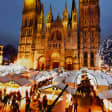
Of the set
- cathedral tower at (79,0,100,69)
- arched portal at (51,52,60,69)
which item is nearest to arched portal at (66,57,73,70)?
arched portal at (51,52,60,69)

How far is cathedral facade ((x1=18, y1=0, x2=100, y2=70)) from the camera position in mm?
28172

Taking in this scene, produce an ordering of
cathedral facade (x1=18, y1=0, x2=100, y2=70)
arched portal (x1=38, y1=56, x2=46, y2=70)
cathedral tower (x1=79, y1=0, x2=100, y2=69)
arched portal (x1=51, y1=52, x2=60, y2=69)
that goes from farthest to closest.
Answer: arched portal (x1=38, y1=56, x2=46, y2=70) → arched portal (x1=51, y1=52, x2=60, y2=69) → cathedral facade (x1=18, y1=0, x2=100, y2=70) → cathedral tower (x1=79, y1=0, x2=100, y2=69)

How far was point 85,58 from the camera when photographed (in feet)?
93.5

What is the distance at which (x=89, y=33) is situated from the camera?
28.4m

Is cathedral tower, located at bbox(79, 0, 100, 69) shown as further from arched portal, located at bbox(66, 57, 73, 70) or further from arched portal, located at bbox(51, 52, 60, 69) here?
arched portal, located at bbox(51, 52, 60, 69)

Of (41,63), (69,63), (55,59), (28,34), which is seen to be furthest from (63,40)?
(28,34)

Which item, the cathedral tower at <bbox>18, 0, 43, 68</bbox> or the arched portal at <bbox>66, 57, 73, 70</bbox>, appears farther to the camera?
the cathedral tower at <bbox>18, 0, 43, 68</bbox>

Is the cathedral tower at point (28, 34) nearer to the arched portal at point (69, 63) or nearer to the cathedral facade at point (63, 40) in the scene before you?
the cathedral facade at point (63, 40)

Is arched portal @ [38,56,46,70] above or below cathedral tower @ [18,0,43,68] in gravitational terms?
below

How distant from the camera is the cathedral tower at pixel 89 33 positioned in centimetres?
2769

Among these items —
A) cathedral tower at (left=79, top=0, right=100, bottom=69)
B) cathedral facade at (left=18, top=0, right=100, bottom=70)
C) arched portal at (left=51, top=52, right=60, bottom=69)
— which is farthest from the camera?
arched portal at (left=51, top=52, right=60, bottom=69)

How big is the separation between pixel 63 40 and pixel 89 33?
7.69m

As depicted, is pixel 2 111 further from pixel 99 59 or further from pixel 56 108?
pixel 99 59

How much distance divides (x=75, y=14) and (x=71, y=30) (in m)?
5.27
